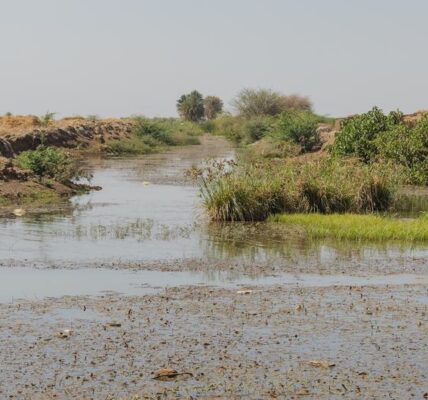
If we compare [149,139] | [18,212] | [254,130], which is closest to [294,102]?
[254,130]

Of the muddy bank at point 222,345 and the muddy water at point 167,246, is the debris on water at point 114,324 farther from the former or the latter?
the muddy water at point 167,246

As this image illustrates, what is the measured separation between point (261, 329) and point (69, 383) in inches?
102

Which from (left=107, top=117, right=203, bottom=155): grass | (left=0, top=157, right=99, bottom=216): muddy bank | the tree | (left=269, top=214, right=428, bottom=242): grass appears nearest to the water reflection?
(left=269, top=214, right=428, bottom=242): grass

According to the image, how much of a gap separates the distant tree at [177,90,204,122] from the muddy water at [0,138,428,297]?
9000cm

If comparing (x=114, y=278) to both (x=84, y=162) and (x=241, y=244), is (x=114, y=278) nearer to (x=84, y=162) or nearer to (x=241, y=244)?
(x=241, y=244)

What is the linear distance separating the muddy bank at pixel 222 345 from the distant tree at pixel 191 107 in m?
102

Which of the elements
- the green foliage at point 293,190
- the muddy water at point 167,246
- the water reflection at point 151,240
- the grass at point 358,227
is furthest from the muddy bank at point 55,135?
the grass at point 358,227

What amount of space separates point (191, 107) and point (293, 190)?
93.8m

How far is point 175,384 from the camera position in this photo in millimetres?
7258

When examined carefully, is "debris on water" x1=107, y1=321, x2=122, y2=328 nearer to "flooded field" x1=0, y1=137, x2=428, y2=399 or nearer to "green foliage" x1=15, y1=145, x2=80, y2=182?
"flooded field" x1=0, y1=137, x2=428, y2=399

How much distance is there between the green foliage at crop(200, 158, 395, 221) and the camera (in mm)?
18750

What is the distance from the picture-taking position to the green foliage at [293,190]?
61.5ft

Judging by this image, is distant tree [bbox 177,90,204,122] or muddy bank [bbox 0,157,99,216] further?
distant tree [bbox 177,90,204,122]

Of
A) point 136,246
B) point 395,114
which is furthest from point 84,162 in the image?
point 136,246
